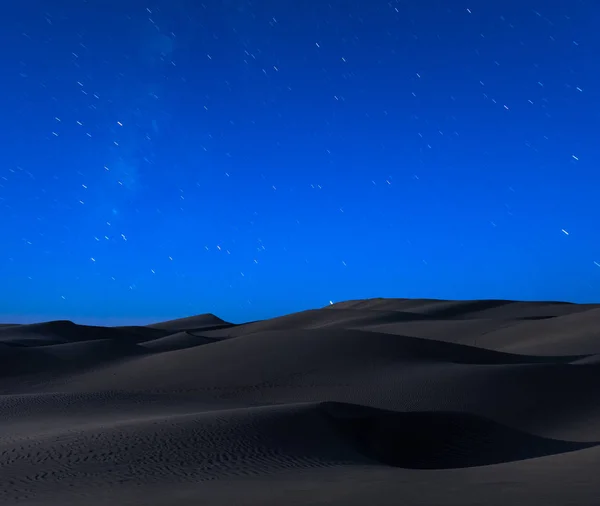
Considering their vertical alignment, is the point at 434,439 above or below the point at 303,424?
below

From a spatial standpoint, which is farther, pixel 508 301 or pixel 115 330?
pixel 508 301

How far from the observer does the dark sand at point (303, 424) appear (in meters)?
6.27

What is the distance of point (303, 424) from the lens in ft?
34.0

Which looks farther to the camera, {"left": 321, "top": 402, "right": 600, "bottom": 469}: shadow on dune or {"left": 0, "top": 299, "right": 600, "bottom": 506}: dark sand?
{"left": 321, "top": 402, "right": 600, "bottom": 469}: shadow on dune

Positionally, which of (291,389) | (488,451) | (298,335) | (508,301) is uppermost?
(508,301)

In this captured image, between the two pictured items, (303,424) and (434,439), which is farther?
(434,439)

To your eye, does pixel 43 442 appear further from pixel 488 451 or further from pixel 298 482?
pixel 488 451

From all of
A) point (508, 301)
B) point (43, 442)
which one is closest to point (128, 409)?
point (43, 442)

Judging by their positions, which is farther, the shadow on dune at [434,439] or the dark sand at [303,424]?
the shadow on dune at [434,439]

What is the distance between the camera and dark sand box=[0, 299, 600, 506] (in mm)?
6266

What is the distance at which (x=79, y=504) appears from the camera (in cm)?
619

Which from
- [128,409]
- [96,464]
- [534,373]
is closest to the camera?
[96,464]

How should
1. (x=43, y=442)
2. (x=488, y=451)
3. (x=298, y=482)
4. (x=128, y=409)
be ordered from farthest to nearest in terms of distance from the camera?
(x=128, y=409) → (x=488, y=451) → (x=43, y=442) → (x=298, y=482)

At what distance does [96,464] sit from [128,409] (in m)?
5.50
